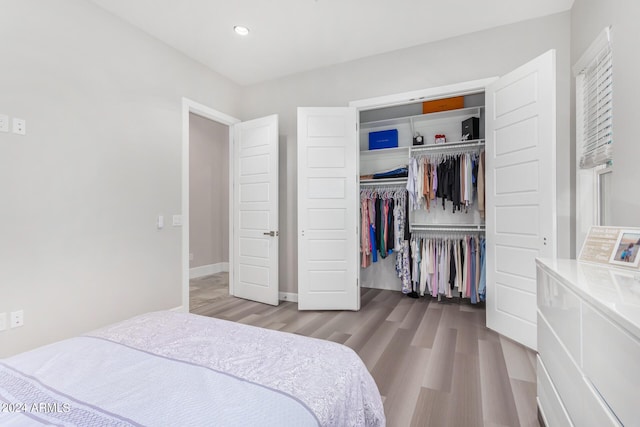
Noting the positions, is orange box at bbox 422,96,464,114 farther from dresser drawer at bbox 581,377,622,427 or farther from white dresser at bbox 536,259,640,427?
dresser drawer at bbox 581,377,622,427

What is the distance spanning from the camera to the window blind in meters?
1.96

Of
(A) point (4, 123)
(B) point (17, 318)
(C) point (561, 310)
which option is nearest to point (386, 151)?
(C) point (561, 310)

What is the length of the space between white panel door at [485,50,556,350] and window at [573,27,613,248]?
251 millimetres

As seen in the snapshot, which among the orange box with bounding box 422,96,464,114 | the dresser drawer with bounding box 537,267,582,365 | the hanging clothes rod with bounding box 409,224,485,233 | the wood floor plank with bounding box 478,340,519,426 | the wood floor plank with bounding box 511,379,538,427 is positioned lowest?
the wood floor plank with bounding box 478,340,519,426

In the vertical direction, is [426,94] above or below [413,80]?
below

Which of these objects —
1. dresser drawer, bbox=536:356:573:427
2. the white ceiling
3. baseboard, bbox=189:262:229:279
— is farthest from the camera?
baseboard, bbox=189:262:229:279

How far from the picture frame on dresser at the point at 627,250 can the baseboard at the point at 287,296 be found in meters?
3.07

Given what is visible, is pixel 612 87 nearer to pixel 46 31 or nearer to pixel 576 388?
pixel 576 388

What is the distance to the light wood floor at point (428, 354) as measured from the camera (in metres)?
1.69

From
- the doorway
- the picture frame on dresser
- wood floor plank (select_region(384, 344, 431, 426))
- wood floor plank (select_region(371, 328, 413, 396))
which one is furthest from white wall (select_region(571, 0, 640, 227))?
the doorway

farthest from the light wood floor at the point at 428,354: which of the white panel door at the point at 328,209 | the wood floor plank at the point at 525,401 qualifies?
the white panel door at the point at 328,209

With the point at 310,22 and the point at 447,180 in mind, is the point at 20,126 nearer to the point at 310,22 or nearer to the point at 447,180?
the point at 310,22

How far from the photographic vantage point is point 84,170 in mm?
2451

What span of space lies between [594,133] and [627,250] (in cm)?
132
